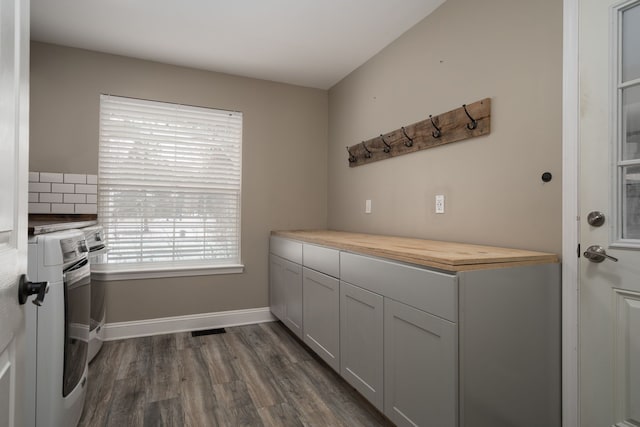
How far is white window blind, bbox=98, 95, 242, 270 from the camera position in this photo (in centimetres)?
304

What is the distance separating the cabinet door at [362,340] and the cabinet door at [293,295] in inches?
27.8

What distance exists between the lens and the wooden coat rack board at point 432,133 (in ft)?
6.52

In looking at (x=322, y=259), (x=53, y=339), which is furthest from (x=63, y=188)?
(x=322, y=259)

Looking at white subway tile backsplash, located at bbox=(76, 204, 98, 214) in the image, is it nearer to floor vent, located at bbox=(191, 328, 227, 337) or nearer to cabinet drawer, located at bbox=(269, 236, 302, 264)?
floor vent, located at bbox=(191, 328, 227, 337)

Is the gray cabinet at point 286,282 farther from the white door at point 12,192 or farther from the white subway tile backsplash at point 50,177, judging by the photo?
the white door at point 12,192

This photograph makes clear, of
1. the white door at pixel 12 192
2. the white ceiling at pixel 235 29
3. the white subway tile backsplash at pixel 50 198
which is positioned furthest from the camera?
the white subway tile backsplash at pixel 50 198

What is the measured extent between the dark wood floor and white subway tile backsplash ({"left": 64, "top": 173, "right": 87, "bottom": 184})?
1341 millimetres

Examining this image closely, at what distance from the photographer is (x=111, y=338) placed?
300cm

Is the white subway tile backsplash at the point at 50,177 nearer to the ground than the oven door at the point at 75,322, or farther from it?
farther from it

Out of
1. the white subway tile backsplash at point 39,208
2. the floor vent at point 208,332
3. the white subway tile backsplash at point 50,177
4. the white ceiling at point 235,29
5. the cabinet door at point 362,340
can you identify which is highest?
the white ceiling at point 235,29

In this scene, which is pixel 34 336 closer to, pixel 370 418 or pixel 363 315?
pixel 363 315

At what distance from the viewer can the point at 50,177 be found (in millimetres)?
2658

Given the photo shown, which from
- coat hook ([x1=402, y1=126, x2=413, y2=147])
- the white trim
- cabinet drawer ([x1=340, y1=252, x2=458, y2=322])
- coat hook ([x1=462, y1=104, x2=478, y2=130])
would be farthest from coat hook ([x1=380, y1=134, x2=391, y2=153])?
the white trim

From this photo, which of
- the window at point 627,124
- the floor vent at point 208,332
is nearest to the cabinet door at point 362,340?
the window at point 627,124
